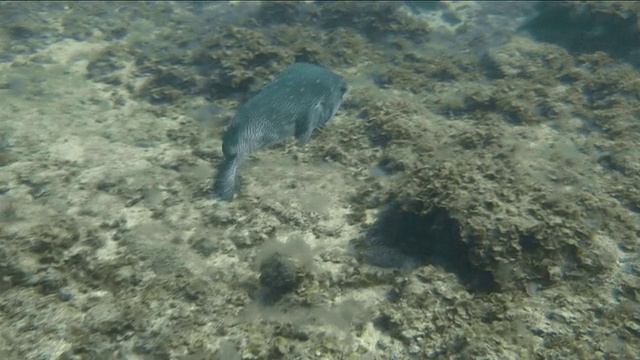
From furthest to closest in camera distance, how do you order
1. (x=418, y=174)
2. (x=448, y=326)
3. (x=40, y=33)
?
(x=40, y=33) → (x=418, y=174) → (x=448, y=326)

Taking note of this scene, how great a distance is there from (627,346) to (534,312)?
0.58 m

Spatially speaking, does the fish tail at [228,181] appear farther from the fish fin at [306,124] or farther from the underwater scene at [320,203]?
the fish fin at [306,124]

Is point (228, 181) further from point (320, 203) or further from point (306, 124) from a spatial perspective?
point (306, 124)

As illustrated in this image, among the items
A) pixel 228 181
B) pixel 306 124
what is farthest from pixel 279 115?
pixel 228 181

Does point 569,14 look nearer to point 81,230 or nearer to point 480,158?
point 480,158

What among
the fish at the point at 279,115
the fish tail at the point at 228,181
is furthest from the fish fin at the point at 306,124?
the fish tail at the point at 228,181

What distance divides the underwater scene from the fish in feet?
0.09

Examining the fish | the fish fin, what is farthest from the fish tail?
the fish fin

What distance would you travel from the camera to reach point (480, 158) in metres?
4.69

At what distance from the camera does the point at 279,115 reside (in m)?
4.91

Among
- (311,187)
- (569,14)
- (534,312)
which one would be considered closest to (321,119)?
(311,187)

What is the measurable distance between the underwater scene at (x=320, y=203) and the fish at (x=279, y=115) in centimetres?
3

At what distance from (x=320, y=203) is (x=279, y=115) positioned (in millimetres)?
1100

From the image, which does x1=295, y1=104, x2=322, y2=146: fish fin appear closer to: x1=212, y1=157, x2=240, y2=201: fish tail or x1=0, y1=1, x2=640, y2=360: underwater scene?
x1=0, y1=1, x2=640, y2=360: underwater scene
